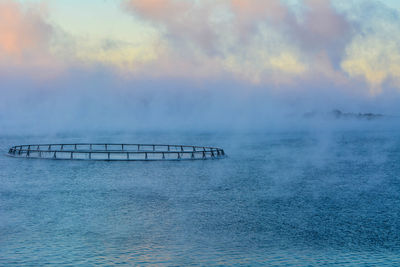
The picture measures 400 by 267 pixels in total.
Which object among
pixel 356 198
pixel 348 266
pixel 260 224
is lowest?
pixel 348 266

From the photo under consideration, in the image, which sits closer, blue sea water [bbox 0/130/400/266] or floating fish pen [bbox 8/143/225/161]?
blue sea water [bbox 0/130/400/266]

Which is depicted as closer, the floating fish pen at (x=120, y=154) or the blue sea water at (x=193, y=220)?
the blue sea water at (x=193, y=220)

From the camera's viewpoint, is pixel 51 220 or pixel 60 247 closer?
pixel 60 247

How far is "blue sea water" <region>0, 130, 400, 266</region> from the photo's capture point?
1061 inches

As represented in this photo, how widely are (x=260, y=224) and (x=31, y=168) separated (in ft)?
159

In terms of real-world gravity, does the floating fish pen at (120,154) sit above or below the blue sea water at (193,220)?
above

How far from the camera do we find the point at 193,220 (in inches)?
1444

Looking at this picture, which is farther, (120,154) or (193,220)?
(120,154)

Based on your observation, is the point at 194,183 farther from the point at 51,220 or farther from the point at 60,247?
the point at 60,247

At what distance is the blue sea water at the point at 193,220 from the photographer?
88.4ft

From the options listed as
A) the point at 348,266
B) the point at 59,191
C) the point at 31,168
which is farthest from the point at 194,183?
the point at 348,266

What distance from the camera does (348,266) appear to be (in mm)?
25125

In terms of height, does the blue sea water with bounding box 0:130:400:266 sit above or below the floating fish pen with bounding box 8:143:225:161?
below

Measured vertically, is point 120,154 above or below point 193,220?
Result: above
